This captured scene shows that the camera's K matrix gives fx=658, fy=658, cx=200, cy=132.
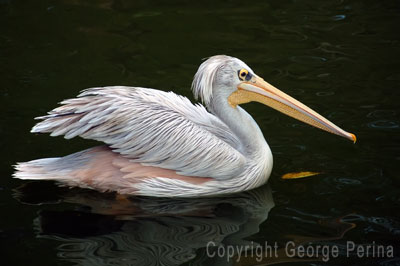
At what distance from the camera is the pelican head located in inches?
193

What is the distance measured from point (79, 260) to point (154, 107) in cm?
137

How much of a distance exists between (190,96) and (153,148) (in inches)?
60.4

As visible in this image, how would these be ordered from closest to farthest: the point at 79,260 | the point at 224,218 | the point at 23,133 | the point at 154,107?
the point at 79,260
the point at 224,218
the point at 154,107
the point at 23,133

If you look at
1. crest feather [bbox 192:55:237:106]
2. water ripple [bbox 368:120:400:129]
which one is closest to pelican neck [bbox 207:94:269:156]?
crest feather [bbox 192:55:237:106]

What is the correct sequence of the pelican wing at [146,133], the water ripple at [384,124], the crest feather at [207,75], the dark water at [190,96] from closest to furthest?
the dark water at [190,96] < the pelican wing at [146,133] < the crest feather at [207,75] < the water ripple at [384,124]

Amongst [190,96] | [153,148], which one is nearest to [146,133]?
[153,148]

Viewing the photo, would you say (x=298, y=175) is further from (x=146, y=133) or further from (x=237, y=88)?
(x=146, y=133)

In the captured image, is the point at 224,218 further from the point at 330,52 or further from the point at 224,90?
the point at 330,52

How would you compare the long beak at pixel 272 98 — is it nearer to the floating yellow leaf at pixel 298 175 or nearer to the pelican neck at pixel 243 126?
the pelican neck at pixel 243 126

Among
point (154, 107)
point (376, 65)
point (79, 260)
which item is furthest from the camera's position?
point (376, 65)

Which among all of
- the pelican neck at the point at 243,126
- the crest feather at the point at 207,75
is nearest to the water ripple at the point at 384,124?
the pelican neck at the point at 243,126

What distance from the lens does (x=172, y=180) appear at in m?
4.84

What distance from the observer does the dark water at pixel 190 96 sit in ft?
14.1

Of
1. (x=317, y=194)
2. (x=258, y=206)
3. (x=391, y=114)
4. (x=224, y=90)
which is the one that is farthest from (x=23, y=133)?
(x=391, y=114)
